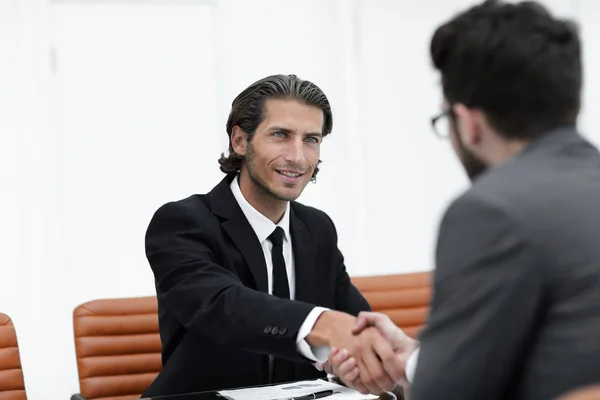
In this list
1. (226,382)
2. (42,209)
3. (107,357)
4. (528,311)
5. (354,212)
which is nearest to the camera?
(528,311)

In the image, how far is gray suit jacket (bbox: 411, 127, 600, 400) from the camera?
1.08 metres

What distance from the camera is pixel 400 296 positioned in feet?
10.9

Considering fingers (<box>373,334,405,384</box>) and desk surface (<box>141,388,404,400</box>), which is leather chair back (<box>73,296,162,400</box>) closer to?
desk surface (<box>141,388,404,400</box>)

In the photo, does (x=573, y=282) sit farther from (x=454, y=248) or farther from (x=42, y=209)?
(x=42, y=209)

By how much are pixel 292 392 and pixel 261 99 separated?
1.06 m

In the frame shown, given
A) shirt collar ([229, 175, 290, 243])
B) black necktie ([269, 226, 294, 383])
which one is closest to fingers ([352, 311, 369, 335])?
black necktie ([269, 226, 294, 383])

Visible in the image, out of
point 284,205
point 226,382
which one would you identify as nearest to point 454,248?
point 226,382

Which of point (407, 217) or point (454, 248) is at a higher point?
point (454, 248)

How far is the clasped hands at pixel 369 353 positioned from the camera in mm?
2029

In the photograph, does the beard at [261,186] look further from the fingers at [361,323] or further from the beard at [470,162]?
the beard at [470,162]

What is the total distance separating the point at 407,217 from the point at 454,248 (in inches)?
160

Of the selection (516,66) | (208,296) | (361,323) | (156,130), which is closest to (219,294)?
(208,296)

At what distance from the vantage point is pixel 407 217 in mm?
5180

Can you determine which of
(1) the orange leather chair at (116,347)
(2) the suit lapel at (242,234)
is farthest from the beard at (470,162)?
(1) the orange leather chair at (116,347)
